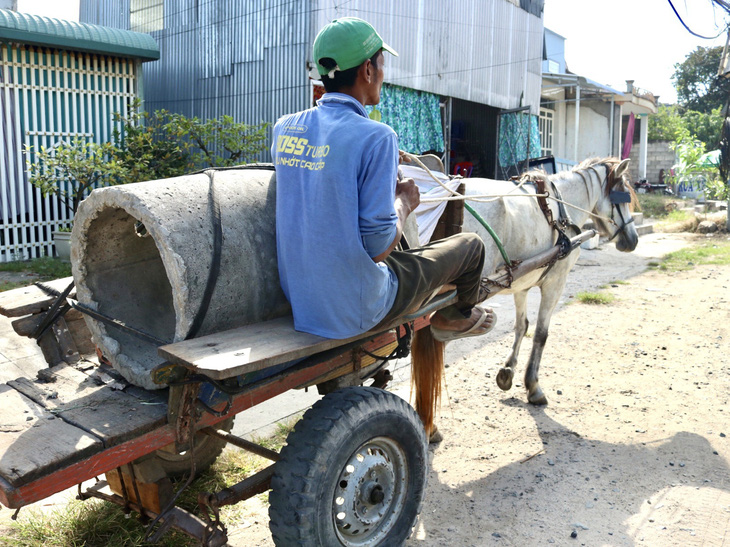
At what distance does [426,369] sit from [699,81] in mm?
41103

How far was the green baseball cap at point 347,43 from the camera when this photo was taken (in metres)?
2.29

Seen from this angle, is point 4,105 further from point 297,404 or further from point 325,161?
point 325,161

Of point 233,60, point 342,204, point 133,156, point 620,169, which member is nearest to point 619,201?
point 620,169

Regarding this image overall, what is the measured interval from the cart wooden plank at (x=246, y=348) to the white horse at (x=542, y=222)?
181cm

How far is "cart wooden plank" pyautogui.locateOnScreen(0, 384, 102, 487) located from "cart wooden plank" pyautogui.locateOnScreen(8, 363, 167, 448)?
4cm

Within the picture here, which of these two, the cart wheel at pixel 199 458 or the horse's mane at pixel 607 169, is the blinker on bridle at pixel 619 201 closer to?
the horse's mane at pixel 607 169

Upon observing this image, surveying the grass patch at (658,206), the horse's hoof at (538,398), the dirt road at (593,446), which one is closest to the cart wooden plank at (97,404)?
the dirt road at (593,446)

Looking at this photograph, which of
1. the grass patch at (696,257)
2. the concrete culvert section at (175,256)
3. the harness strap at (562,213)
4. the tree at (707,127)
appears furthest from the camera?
the tree at (707,127)

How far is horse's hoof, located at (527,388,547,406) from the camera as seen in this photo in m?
4.71

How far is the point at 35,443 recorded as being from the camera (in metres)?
1.86

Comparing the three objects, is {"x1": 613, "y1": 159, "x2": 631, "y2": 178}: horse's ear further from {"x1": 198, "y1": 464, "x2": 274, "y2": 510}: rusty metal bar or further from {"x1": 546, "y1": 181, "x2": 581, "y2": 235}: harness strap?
{"x1": 198, "y1": 464, "x2": 274, "y2": 510}: rusty metal bar

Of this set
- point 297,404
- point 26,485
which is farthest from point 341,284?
point 297,404

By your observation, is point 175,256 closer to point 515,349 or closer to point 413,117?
point 515,349

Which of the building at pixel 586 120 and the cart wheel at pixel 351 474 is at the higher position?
the building at pixel 586 120
